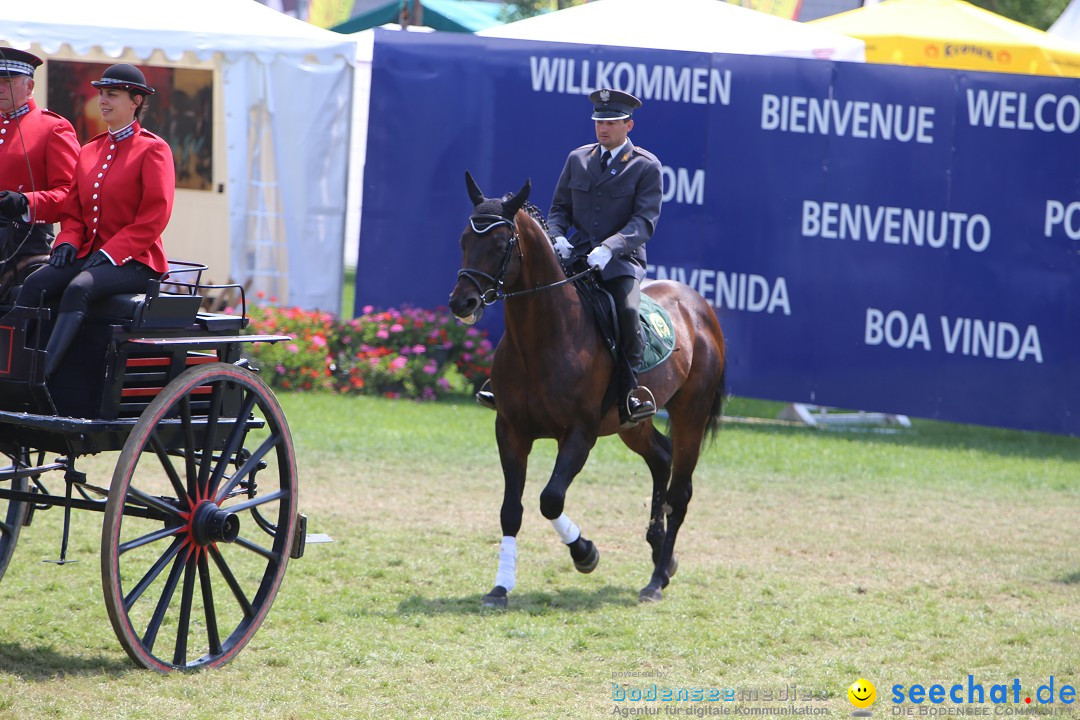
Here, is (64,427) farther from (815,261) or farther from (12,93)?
(815,261)

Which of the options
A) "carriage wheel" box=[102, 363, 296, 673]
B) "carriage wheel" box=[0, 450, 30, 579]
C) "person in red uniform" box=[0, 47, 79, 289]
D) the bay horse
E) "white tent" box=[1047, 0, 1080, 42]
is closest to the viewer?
"carriage wheel" box=[102, 363, 296, 673]

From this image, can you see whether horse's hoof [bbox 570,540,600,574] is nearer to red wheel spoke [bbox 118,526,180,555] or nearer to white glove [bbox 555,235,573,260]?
white glove [bbox 555,235,573,260]

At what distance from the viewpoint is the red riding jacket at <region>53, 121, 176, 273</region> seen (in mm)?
5266

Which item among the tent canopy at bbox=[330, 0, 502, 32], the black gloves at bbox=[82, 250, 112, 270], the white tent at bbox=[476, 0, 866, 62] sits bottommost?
the black gloves at bbox=[82, 250, 112, 270]

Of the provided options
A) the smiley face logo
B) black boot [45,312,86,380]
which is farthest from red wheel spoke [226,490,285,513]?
the smiley face logo

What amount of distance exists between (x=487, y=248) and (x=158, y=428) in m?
1.96

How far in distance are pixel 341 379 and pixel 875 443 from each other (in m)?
5.33

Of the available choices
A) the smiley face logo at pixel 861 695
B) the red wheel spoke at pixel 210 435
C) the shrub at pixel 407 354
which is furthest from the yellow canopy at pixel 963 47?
the red wheel spoke at pixel 210 435

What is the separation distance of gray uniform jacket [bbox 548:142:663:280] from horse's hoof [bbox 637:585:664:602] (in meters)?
1.69

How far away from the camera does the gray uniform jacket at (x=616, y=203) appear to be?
7.11 metres

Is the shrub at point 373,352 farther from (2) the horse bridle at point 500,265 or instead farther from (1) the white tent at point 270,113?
(2) the horse bridle at point 500,265

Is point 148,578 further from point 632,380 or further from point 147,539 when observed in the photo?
point 632,380

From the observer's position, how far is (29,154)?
18.6ft

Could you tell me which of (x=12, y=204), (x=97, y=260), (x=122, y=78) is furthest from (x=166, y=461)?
(x=122, y=78)
